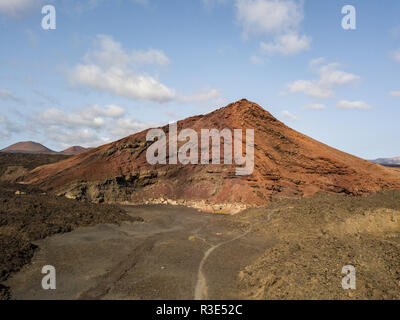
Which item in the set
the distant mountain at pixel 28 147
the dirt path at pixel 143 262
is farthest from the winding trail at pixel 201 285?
the distant mountain at pixel 28 147

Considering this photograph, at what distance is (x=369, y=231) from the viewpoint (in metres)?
10.9

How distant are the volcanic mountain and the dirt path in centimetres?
694

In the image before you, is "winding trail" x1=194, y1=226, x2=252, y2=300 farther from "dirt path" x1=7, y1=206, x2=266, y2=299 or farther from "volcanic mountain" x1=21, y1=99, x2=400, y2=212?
"volcanic mountain" x1=21, y1=99, x2=400, y2=212

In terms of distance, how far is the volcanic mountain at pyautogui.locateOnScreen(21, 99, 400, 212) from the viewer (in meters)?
21.3

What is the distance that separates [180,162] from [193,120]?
5.62 meters

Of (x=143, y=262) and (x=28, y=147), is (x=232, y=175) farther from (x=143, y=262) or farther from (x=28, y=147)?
(x=28, y=147)

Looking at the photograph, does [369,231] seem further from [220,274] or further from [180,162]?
[180,162]

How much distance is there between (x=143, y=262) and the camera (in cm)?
949

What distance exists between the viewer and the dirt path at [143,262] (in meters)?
7.38

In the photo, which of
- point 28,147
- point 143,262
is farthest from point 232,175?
point 28,147

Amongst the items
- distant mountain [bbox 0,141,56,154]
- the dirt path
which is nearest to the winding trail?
the dirt path

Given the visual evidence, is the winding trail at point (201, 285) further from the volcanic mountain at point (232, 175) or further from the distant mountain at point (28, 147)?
the distant mountain at point (28, 147)

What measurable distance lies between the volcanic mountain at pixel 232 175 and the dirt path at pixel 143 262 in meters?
6.94
